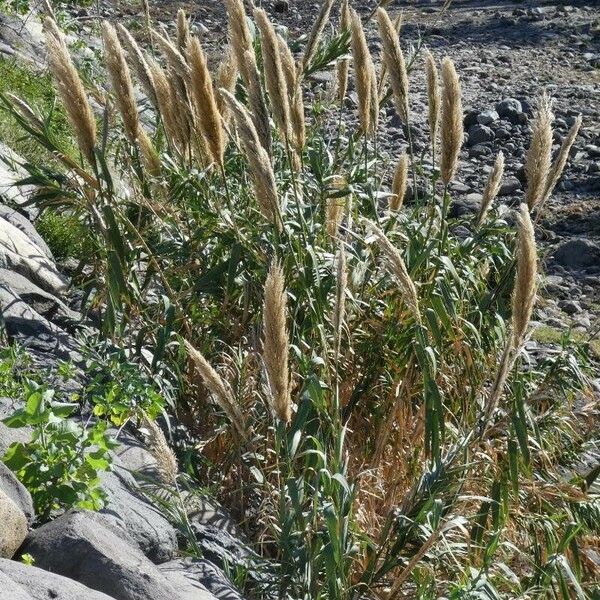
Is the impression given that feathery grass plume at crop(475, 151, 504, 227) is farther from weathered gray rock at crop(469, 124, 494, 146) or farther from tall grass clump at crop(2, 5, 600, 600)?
weathered gray rock at crop(469, 124, 494, 146)

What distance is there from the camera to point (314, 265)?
4.46m

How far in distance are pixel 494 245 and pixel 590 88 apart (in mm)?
8623

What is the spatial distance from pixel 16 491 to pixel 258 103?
1579 millimetres

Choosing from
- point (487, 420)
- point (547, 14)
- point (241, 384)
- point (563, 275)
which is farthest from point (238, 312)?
point (547, 14)

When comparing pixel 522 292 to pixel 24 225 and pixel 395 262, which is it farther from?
pixel 24 225

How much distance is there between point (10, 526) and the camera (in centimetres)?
331

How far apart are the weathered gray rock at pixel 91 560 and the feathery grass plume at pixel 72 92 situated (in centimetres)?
159

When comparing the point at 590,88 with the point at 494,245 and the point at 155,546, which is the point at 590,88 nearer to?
the point at 494,245

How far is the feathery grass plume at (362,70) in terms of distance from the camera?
15.4 ft

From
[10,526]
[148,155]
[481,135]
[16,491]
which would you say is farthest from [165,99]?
[481,135]

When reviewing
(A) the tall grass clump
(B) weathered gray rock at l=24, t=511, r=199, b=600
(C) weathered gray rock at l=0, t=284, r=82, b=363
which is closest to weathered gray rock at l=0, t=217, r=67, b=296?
(A) the tall grass clump

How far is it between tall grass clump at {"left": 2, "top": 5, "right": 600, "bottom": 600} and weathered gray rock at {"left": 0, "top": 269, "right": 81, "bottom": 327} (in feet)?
0.54

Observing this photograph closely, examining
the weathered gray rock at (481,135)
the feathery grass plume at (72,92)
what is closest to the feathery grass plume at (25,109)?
the feathery grass plume at (72,92)

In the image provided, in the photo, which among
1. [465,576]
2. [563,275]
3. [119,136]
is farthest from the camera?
[563,275]
